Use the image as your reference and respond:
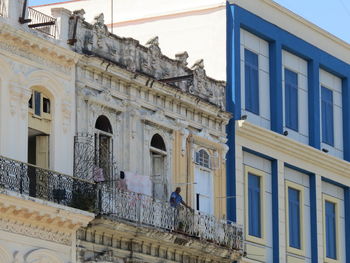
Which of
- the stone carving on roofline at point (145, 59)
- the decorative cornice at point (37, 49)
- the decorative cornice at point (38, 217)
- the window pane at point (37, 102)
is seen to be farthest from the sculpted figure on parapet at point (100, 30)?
the decorative cornice at point (38, 217)

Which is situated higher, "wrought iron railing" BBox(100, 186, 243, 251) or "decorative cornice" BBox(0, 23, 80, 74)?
"decorative cornice" BBox(0, 23, 80, 74)

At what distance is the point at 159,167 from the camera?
39031mm

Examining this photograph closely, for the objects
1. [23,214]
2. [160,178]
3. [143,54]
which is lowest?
[23,214]

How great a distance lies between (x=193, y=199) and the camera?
39906 millimetres

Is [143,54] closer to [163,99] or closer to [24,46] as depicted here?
[163,99]

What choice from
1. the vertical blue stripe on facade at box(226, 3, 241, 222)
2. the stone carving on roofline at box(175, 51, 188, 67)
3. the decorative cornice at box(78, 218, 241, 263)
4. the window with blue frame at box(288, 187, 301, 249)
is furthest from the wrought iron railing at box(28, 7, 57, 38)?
the window with blue frame at box(288, 187, 301, 249)

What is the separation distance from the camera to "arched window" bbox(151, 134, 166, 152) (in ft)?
127

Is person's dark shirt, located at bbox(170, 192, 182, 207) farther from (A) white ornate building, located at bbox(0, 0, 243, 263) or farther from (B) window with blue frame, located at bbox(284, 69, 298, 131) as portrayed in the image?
(B) window with blue frame, located at bbox(284, 69, 298, 131)

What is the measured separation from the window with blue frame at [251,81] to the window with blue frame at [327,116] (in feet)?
13.1

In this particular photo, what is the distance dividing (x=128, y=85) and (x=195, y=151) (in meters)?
3.64

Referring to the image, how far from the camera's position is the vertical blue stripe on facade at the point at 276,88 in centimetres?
4429

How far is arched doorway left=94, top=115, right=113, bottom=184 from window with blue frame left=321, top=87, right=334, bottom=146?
11767 mm

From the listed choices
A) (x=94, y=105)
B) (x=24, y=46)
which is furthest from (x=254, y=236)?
(x=24, y=46)

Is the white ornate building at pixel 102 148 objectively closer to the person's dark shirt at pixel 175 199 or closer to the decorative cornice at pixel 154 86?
the decorative cornice at pixel 154 86
